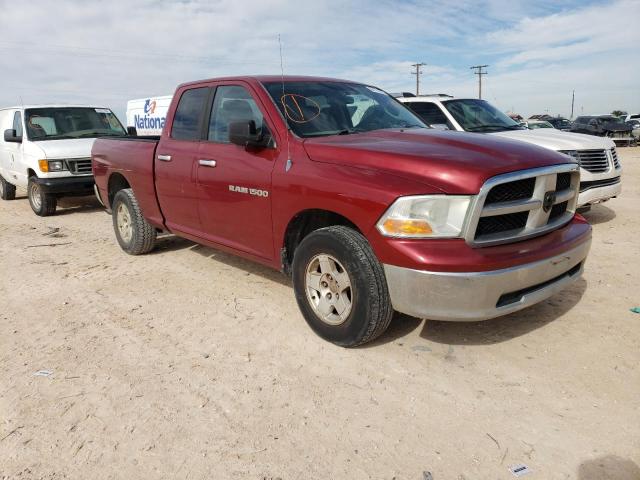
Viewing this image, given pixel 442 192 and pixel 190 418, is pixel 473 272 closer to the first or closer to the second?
pixel 442 192

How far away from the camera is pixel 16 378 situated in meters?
3.32

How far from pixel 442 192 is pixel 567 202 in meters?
1.31

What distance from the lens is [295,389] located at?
10.2 ft

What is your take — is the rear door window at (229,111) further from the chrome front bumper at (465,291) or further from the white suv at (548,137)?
the white suv at (548,137)

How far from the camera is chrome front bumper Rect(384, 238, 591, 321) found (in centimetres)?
294

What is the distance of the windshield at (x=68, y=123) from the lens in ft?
31.5

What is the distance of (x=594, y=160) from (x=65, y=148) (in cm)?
854

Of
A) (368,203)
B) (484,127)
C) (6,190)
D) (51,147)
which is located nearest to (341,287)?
(368,203)

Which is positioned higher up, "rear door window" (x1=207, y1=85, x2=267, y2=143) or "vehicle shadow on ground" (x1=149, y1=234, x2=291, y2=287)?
"rear door window" (x1=207, y1=85, x2=267, y2=143)

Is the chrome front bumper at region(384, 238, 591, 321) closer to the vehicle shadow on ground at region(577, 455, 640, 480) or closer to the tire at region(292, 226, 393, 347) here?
the tire at region(292, 226, 393, 347)

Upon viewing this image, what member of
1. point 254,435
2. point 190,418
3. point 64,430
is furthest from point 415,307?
point 64,430

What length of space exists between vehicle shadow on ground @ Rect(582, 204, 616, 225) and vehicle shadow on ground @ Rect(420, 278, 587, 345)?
3.73m

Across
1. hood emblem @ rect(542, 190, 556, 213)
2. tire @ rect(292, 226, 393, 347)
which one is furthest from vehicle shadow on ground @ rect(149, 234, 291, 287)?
hood emblem @ rect(542, 190, 556, 213)

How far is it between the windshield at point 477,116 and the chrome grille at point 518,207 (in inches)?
191
